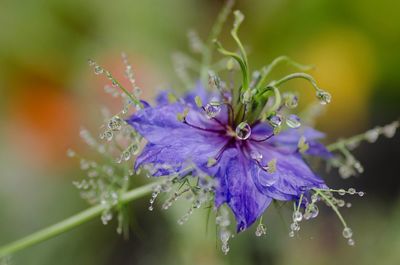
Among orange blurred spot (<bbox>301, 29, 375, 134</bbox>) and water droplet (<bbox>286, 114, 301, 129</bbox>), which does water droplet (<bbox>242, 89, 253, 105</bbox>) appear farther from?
orange blurred spot (<bbox>301, 29, 375, 134</bbox>)

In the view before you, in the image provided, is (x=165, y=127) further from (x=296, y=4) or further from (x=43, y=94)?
(x=296, y=4)

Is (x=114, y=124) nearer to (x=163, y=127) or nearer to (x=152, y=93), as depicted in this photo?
(x=163, y=127)

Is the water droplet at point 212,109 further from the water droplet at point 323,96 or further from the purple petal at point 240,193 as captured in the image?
the water droplet at point 323,96

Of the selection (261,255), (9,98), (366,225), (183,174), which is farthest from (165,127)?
(9,98)

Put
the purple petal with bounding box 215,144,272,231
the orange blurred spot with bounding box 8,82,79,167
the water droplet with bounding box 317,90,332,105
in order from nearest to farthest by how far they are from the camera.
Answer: the purple petal with bounding box 215,144,272,231
the water droplet with bounding box 317,90,332,105
the orange blurred spot with bounding box 8,82,79,167

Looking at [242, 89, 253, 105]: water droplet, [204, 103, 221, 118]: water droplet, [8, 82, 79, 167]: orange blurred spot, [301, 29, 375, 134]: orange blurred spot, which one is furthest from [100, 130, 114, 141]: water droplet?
[301, 29, 375, 134]: orange blurred spot

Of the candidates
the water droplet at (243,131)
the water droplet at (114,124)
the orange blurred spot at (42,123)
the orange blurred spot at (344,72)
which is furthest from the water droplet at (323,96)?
the orange blurred spot at (344,72)
